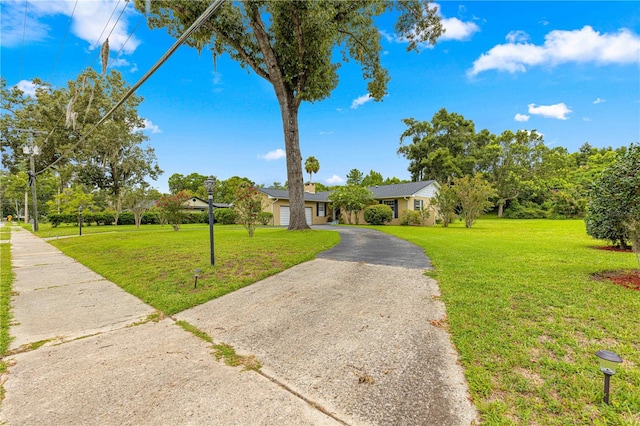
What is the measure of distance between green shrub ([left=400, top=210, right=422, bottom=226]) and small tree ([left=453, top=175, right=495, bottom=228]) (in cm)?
365

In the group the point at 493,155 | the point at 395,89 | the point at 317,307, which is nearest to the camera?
the point at 317,307

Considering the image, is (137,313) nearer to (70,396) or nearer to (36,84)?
(70,396)

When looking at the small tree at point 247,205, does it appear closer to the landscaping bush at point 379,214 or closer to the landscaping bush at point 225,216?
the landscaping bush at point 379,214

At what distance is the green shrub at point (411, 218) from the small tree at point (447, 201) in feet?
7.33

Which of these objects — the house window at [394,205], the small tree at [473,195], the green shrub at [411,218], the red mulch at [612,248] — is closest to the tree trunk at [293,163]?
the small tree at [473,195]

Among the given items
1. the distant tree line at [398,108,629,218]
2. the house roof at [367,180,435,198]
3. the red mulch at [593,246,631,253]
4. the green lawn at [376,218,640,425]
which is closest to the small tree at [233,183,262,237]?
the green lawn at [376,218,640,425]

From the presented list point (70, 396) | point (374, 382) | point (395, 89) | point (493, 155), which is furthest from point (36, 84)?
point (493, 155)

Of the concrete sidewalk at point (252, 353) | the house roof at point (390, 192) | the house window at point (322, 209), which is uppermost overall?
the house roof at point (390, 192)

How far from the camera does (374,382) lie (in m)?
2.28

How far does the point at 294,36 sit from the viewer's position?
38.5 ft

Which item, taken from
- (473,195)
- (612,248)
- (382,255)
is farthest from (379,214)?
(382,255)

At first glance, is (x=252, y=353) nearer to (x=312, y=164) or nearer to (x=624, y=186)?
(x=624, y=186)

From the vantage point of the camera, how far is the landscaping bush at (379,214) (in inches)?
818

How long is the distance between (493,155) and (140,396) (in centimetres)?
3770
